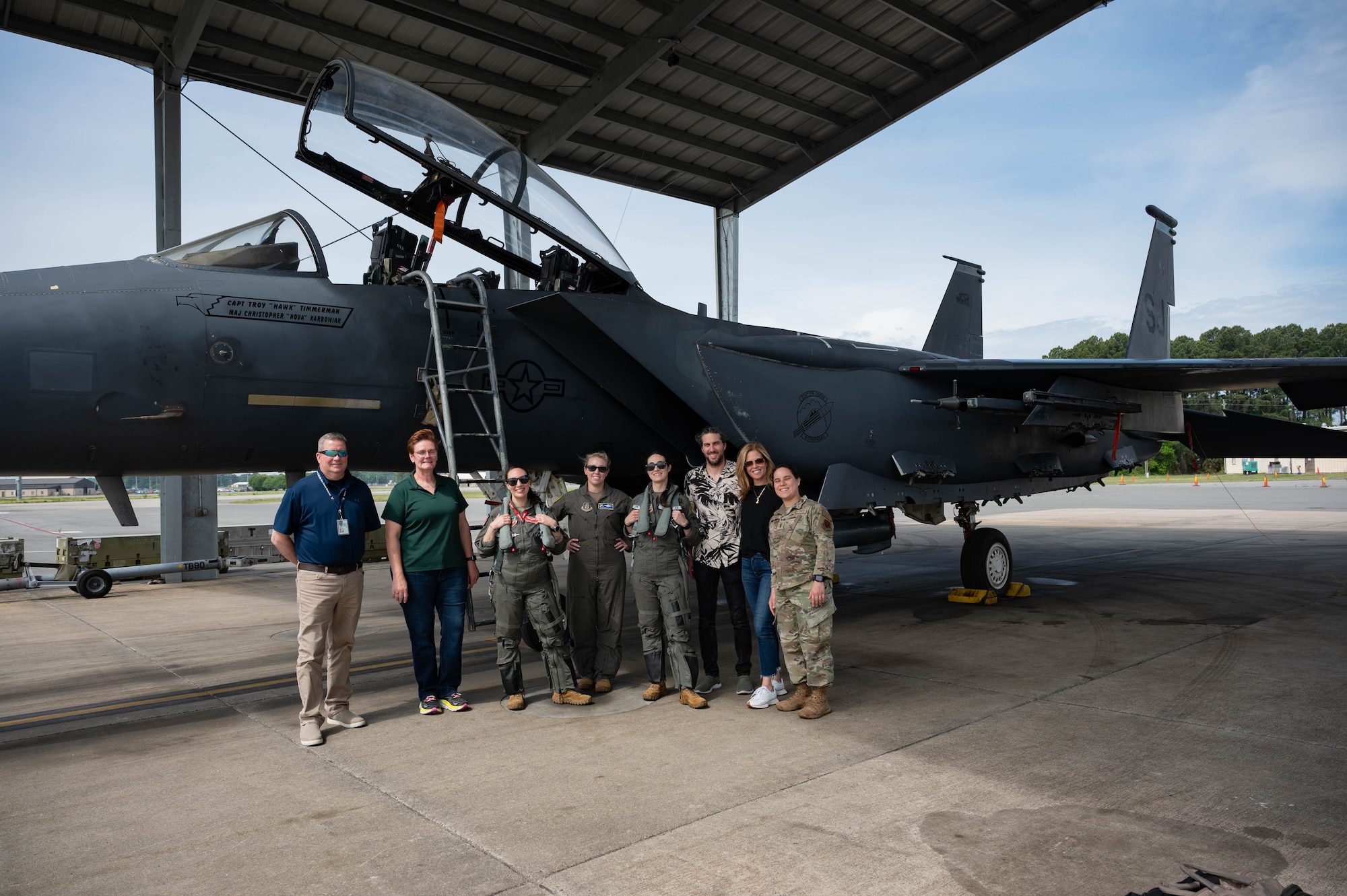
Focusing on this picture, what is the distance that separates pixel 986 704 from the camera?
4.62 metres

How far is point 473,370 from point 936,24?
35.4 feet

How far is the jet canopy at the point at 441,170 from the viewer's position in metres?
5.56

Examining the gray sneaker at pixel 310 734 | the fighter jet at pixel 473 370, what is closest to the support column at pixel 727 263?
the fighter jet at pixel 473 370

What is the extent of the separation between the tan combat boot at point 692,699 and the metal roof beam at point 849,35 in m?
10.7

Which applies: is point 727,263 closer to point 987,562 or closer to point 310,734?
point 987,562

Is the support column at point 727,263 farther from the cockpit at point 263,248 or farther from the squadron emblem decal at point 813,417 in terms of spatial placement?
the cockpit at point 263,248

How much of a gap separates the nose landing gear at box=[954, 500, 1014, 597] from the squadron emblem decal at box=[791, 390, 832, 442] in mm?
2079

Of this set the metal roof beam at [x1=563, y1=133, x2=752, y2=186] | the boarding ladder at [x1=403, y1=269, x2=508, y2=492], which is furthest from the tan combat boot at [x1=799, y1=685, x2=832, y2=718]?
the metal roof beam at [x1=563, y1=133, x2=752, y2=186]

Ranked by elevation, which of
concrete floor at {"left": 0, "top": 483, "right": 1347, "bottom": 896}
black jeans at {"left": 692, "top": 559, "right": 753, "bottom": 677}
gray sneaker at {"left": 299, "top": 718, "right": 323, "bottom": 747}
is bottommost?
concrete floor at {"left": 0, "top": 483, "right": 1347, "bottom": 896}

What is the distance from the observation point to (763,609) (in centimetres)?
487

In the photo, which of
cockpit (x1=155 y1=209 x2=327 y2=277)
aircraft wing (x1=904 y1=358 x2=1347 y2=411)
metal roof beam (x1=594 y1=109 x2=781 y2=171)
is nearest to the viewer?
cockpit (x1=155 y1=209 x2=327 y2=277)

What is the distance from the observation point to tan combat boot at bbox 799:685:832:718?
4434mm

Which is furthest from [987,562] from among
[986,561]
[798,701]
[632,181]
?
[632,181]

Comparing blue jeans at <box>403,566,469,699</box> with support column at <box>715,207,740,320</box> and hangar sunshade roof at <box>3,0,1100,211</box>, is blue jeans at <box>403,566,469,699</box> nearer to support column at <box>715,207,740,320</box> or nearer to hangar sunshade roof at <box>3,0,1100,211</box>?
hangar sunshade roof at <box>3,0,1100,211</box>
